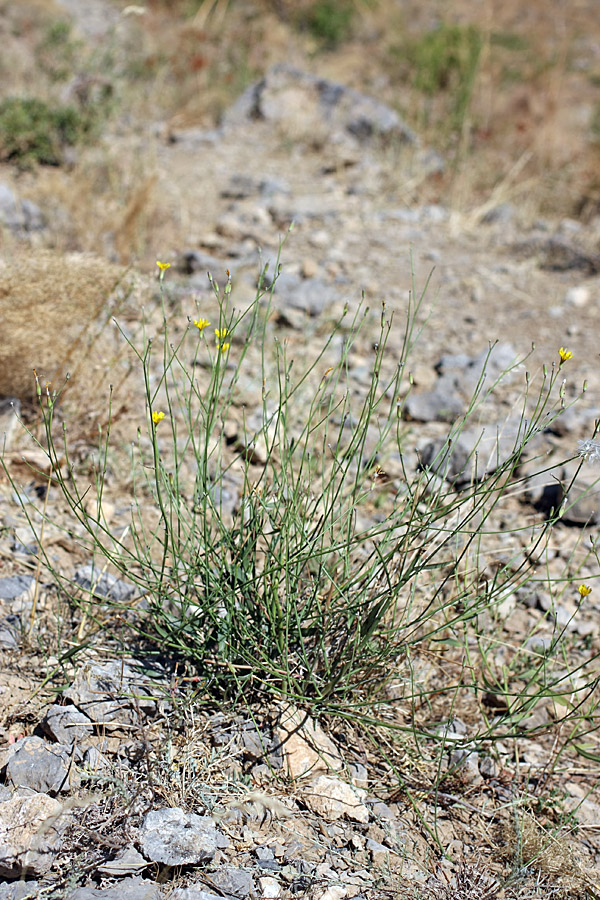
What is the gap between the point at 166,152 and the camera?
20.8 feet

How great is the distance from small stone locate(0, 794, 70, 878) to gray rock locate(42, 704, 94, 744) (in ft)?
0.55

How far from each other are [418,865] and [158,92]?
7583mm

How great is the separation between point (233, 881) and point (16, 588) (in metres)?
1.00

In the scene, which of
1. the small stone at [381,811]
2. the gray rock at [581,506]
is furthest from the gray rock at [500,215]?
the small stone at [381,811]

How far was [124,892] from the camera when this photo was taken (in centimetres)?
121

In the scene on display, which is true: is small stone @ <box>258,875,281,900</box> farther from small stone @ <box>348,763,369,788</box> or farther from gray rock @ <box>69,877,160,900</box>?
small stone @ <box>348,763,369,788</box>

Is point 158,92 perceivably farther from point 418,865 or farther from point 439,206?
point 418,865

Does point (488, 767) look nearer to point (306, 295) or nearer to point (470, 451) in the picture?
point (470, 451)

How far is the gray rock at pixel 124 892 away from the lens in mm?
1200

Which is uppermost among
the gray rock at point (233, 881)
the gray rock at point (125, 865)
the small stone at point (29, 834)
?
the small stone at point (29, 834)

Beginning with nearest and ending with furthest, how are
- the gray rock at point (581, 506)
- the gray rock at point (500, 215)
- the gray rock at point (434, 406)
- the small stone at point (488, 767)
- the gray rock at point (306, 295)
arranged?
1. the small stone at point (488, 767)
2. the gray rock at point (581, 506)
3. the gray rock at point (434, 406)
4. the gray rock at point (306, 295)
5. the gray rock at point (500, 215)

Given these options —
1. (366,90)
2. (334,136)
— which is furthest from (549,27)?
(334,136)

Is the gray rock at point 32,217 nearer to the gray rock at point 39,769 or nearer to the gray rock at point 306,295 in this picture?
the gray rock at point 306,295

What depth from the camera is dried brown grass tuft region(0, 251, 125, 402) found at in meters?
2.43
